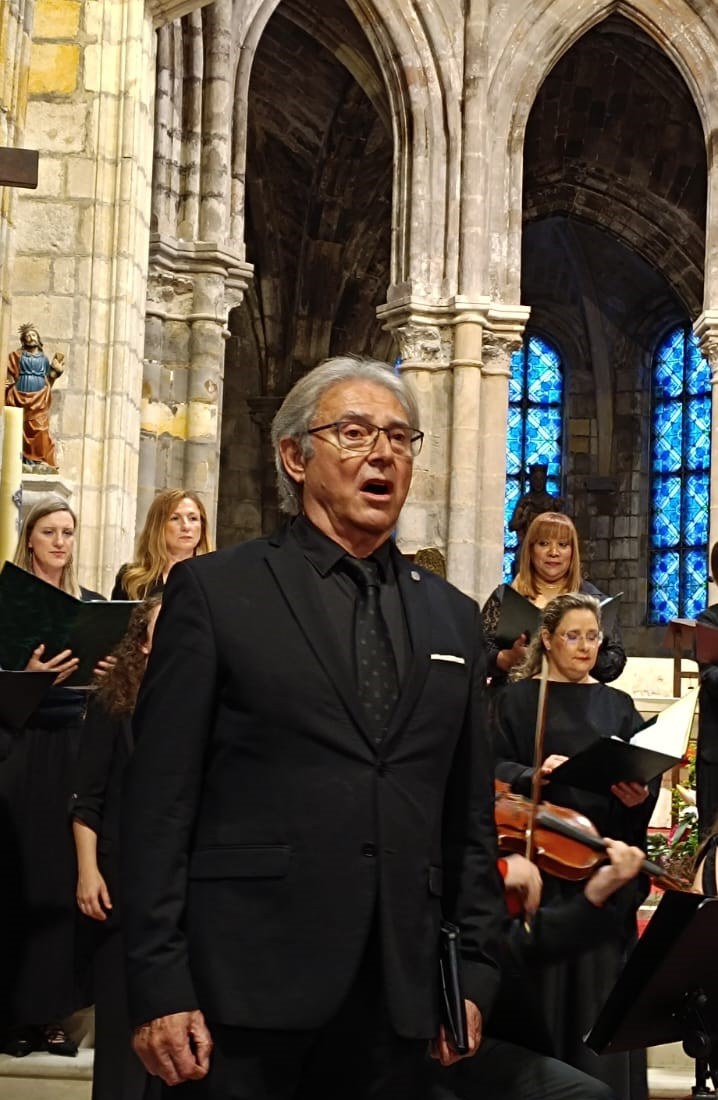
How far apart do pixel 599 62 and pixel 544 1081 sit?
68.5 ft

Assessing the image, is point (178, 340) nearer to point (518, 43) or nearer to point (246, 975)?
point (518, 43)

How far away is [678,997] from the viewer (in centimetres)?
357

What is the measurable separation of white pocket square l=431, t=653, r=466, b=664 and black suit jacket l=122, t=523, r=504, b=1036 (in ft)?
0.04

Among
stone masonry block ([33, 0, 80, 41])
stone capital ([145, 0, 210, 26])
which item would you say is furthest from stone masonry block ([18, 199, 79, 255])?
stone capital ([145, 0, 210, 26])

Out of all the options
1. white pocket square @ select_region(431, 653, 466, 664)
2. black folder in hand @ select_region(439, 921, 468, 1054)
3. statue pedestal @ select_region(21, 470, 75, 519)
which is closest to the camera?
black folder in hand @ select_region(439, 921, 468, 1054)

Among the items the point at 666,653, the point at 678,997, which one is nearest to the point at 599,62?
the point at 666,653

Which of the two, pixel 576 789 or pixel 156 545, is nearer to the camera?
pixel 576 789

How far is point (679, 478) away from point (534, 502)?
2.56 metres

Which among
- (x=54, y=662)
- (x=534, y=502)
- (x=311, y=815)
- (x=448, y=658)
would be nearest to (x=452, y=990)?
(x=311, y=815)

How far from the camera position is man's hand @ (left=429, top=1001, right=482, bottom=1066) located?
9.53 feet

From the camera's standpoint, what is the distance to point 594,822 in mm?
4559

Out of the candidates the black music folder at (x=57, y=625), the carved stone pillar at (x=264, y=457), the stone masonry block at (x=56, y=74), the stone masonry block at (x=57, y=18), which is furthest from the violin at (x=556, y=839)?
the carved stone pillar at (x=264, y=457)

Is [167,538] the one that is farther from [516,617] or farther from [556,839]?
[556,839]

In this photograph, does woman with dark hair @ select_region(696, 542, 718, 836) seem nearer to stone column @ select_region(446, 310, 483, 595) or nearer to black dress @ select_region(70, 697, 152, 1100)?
black dress @ select_region(70, 697, 152, 1100)
